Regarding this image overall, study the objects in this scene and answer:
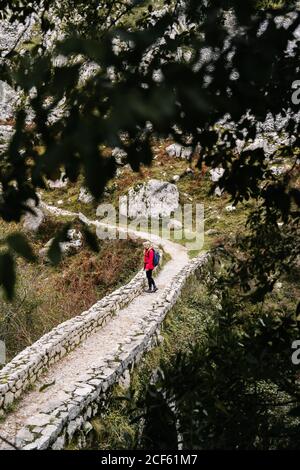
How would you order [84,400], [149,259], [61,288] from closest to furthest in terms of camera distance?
[84,400] → [149,259] → [61,288]

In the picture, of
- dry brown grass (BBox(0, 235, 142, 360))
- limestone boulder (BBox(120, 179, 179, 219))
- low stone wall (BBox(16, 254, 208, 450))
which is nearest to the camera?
low stone wall (BBox(16, 254, 208, 450))

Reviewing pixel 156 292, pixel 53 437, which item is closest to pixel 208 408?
pixel 53 437

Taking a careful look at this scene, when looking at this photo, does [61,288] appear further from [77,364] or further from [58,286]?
[77,364]

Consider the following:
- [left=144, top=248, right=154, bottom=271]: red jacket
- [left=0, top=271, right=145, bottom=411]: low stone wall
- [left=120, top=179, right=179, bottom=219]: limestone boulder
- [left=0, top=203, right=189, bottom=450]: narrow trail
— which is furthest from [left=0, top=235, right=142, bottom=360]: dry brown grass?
[left=120, top=179, right=179, bottom=219]: limestone boulder

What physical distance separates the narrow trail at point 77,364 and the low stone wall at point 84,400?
0.13 metres

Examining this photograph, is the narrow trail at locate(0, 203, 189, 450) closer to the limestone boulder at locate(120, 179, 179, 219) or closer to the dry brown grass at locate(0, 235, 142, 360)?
the dry brown grass at locate(0, 235, 142, 360)

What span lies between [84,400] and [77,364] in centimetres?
198

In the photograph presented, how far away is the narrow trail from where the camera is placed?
7.36 m

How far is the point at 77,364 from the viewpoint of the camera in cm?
968

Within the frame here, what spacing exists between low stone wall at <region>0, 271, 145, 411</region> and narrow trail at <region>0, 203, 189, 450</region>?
0.50 feet

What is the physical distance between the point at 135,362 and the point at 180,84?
960cm

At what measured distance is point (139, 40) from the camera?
1.40 m

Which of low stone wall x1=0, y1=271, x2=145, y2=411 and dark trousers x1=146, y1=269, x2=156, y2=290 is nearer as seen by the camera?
low stone wall x1=0, y1=271, x2=145, y2=411

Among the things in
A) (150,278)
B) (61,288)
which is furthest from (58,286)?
(150,278)
